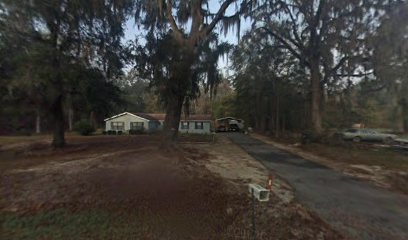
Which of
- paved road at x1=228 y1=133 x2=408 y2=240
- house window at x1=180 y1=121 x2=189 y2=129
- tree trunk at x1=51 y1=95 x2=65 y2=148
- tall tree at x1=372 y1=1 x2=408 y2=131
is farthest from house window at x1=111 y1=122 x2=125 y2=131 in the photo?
paved road at x1=228 y1=133 x2=408 y2=240

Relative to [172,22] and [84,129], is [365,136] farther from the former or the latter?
[84,129]

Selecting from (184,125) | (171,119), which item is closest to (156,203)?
(171,119)

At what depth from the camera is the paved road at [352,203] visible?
5407 millimetres

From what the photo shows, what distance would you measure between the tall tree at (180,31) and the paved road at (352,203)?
5314 mm

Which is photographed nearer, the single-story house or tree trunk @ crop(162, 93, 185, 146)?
tree trunk @ crop(162, 93, 185, 146)

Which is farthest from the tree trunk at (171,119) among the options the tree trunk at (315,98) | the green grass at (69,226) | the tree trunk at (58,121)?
the tree trunk at (315,98)

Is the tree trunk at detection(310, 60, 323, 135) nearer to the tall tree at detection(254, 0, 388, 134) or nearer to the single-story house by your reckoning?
the tall tree at detection(254, 0, 388, 134)

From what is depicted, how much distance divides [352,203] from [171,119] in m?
8.53

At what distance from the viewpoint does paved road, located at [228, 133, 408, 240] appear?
5.41 meters

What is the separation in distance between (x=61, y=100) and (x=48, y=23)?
427 centimetres

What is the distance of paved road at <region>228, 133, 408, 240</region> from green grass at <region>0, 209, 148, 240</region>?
3.83 meters

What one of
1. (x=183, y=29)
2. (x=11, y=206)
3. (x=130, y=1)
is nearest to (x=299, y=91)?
(x=183, y=29)

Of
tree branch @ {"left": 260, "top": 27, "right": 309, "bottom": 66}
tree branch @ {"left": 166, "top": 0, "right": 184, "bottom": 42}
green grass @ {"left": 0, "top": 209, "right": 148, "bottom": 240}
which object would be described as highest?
tree branch @ {"left": 260, "top": 27, "right": 309, "bottom": 66}

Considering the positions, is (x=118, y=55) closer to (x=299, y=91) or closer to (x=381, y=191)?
(x=381, y=191)
